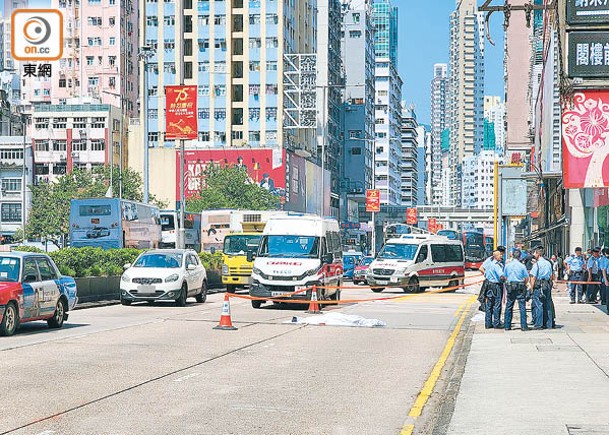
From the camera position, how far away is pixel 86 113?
12156 cm

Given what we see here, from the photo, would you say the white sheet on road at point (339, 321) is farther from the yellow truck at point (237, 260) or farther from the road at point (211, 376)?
the yellow truck at point (237, 260)

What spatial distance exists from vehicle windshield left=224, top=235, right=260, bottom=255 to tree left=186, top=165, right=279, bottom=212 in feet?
165

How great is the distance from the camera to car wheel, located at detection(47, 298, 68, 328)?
21.7m

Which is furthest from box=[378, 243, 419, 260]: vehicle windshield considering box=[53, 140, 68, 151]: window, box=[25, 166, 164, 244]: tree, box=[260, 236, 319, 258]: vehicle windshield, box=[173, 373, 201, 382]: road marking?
box=[53, 140, 68, 151]: window

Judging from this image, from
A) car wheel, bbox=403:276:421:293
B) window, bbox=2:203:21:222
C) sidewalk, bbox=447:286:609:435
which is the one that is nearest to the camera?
sidewalk, bbox=447:286:609:435

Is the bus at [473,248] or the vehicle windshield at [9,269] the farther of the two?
the bus at [473,248]

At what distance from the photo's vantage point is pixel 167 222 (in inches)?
2835

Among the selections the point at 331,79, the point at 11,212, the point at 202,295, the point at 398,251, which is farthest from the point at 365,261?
the point at 331,79

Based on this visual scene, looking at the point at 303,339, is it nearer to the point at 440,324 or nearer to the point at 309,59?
the point at 440,324

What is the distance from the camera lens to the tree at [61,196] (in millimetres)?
100438

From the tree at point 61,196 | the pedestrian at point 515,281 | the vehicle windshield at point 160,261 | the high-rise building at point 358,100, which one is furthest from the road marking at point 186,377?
the high-rise building at point 358,100

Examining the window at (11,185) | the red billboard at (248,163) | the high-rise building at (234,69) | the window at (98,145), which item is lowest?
the window at (11,185)

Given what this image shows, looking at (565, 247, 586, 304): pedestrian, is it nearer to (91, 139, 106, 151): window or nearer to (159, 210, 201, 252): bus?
(159, 210, 201, 252): bus

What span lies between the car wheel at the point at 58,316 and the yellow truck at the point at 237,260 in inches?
730
